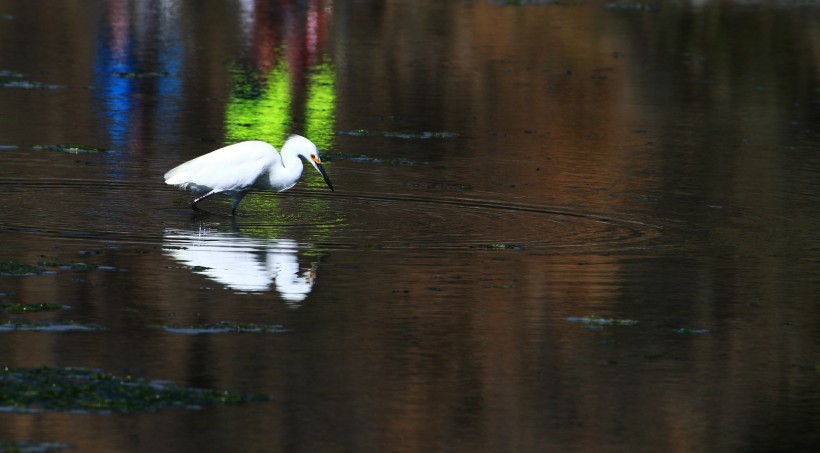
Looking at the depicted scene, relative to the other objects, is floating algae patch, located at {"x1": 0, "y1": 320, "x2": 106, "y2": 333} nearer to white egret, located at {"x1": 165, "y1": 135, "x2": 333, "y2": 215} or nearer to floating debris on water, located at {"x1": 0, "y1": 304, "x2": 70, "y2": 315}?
floating debris on water, located at {"x1": 0, "y1": 304, "x2": 70, "y2": 315}

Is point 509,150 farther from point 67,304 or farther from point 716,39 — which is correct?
point 716,39

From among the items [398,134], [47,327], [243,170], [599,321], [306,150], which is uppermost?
[306,150]

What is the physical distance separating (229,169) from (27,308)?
14.7ft

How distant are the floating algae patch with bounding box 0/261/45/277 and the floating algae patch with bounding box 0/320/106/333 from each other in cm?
157

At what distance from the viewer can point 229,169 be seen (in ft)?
49.9

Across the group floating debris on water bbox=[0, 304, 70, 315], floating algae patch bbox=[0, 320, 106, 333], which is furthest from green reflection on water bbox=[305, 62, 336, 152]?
floating algae patch bbox=[0, 320, 106, 333]

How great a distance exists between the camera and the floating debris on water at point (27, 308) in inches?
427

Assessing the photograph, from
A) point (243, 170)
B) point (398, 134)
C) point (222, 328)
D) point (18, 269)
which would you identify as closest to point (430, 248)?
point (243, 170)

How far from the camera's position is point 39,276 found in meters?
12.0

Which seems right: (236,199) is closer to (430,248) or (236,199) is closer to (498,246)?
(430,248)

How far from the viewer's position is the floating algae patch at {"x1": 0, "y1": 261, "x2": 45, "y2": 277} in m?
12.1

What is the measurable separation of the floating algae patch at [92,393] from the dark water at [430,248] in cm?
13

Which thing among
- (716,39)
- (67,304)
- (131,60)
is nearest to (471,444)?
(67,304)

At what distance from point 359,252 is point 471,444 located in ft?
16.4
